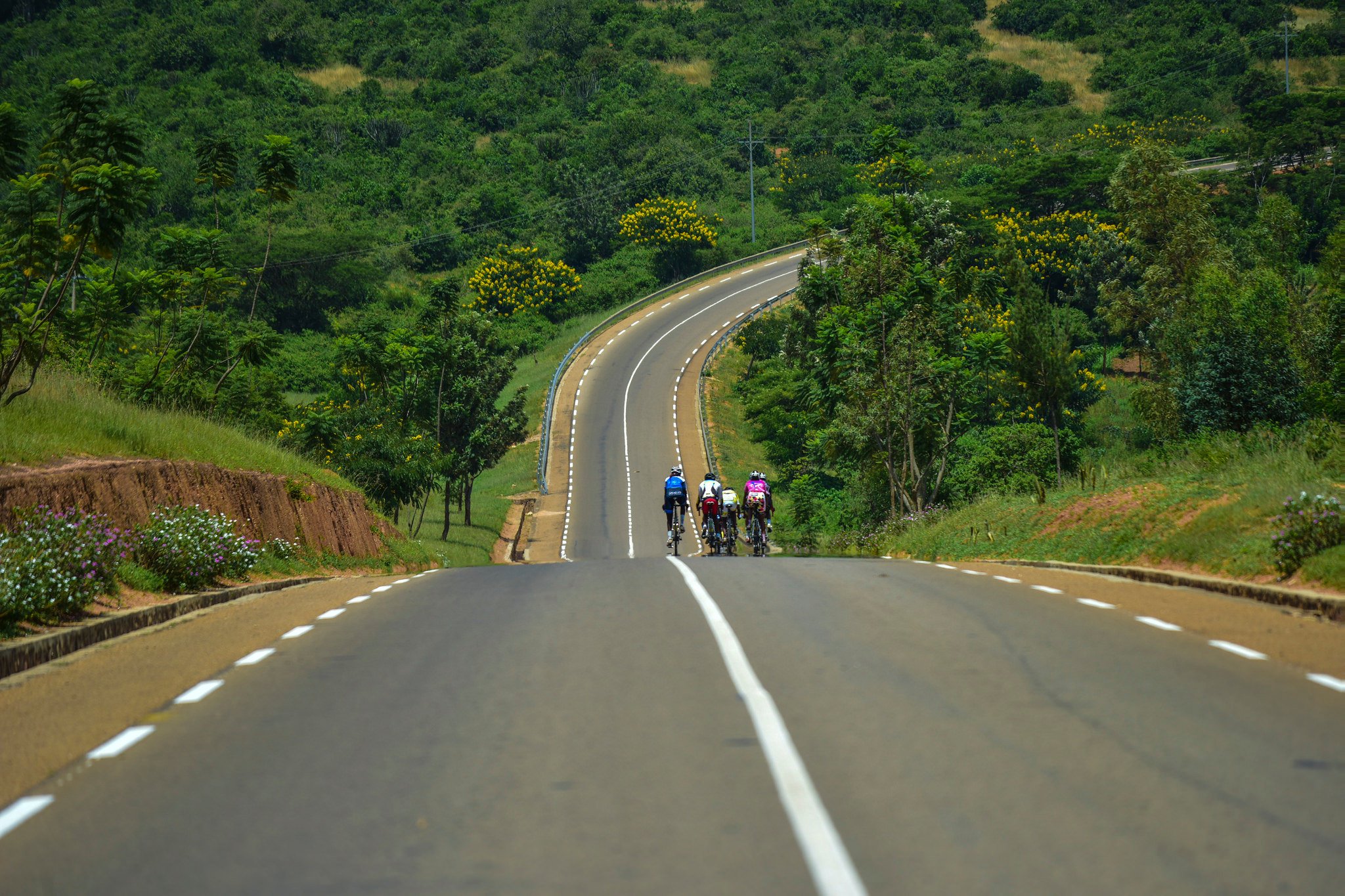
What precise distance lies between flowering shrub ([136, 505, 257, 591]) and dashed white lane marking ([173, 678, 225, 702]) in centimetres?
669

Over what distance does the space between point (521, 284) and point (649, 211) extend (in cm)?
1249

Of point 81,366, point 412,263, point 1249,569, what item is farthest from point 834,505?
point 412,263

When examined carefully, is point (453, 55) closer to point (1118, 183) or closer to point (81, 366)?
point (1118, 183)

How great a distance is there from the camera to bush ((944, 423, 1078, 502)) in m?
41.8

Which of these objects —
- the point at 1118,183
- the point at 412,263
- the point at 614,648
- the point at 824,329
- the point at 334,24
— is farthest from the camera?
the point at 334,24

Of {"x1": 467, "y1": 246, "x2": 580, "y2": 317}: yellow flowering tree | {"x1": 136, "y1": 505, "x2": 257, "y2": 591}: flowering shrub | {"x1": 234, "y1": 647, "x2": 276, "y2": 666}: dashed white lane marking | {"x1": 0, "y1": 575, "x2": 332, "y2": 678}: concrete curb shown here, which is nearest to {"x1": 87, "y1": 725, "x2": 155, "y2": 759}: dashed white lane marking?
{"x1": 234, "y1": 647, "x2": 276, "y2": 666}: dashed white lane marking

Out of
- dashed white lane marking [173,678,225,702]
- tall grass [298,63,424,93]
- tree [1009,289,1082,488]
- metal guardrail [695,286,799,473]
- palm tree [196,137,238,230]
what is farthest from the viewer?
tall grass [298,63,424,93]

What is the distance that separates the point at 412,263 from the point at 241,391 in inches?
2279

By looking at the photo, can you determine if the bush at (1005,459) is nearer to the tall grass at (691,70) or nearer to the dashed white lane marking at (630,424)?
the dashed white lane marking at (630,424)

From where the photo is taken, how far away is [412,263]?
328ft

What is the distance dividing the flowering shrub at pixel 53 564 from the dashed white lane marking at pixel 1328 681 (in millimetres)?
9950

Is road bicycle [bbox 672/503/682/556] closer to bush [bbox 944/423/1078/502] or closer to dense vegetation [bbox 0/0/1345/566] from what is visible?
dense vegetation [bbox 0/0/1345/566]

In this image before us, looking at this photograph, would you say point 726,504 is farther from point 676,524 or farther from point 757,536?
point 676,524

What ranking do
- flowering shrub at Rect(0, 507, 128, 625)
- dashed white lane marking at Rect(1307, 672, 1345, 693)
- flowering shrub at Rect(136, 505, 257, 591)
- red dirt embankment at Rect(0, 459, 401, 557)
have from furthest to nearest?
flowering shrub at Rect(136, 505, 257, 591) → red dirt embankment at Rect(0, 459, 401, 557) → flowering shrub at Rect(0, 507, 128, 625) → dashed white lane marking at Rect(1307, 672, 1345, 693)
